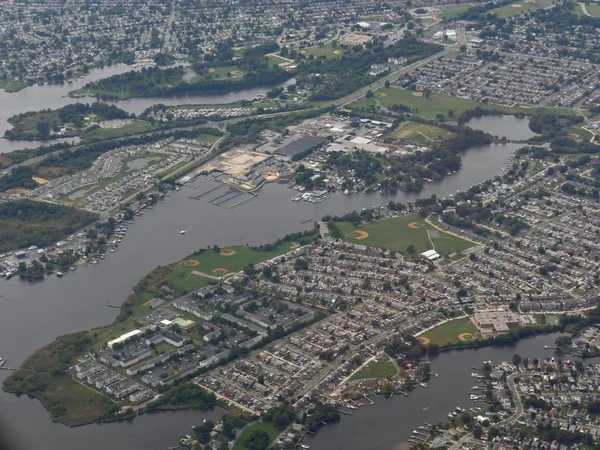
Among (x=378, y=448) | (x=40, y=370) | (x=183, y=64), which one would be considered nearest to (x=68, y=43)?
(x=183, y=64)

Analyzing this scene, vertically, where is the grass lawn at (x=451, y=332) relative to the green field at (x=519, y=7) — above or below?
below

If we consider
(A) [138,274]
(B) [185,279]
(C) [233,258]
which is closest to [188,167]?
(C) [233,258]

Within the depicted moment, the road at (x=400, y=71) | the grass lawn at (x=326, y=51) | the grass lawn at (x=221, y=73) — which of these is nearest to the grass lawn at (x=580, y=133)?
the road at (x=400, y=71)

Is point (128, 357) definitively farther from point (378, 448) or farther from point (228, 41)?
point (228, 41)

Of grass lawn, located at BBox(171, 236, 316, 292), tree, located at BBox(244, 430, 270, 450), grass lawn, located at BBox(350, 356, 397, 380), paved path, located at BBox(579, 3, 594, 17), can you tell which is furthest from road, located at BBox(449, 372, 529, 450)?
paved path, located at BBox(579, 3, 594, 17)

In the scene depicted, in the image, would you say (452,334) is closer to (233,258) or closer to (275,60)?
(233,258)

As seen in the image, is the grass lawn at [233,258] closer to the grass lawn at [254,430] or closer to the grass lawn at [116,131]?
the grass lawn at [254,430]
